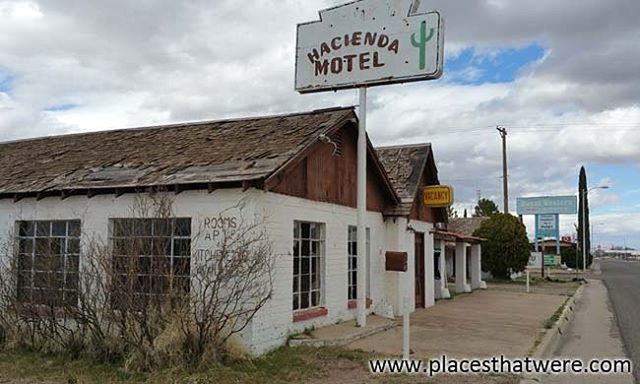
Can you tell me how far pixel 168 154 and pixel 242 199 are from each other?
320 cm

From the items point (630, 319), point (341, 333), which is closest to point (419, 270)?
point (630, 319)

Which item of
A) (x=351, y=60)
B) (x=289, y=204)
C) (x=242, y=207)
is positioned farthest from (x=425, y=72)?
(x=242, y=207)

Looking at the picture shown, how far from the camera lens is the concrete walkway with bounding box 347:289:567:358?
38.7 ft

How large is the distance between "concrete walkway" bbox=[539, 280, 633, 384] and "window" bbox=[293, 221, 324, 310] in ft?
15.9

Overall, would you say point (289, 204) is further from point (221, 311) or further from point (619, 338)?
point (619, 338)

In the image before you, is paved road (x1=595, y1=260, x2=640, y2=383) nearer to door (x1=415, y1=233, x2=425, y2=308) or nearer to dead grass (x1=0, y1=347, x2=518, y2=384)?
dead grass (x1=0, y1=347, x2=518, y2=384)

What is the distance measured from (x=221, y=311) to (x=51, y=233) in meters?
4.79

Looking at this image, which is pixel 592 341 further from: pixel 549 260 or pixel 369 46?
pixel 549 260

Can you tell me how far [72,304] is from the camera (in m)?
10.4

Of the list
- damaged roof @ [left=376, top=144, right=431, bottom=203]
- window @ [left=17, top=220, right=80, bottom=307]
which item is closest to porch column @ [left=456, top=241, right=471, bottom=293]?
damaged roof @ [left=376, top=144, right=431, bottom=203]

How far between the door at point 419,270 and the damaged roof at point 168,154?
22.2 feet

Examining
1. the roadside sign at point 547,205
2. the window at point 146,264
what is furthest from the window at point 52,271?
the roadside sign at point 547,205

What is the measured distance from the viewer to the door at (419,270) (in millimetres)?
19469

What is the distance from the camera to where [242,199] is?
10.5m
